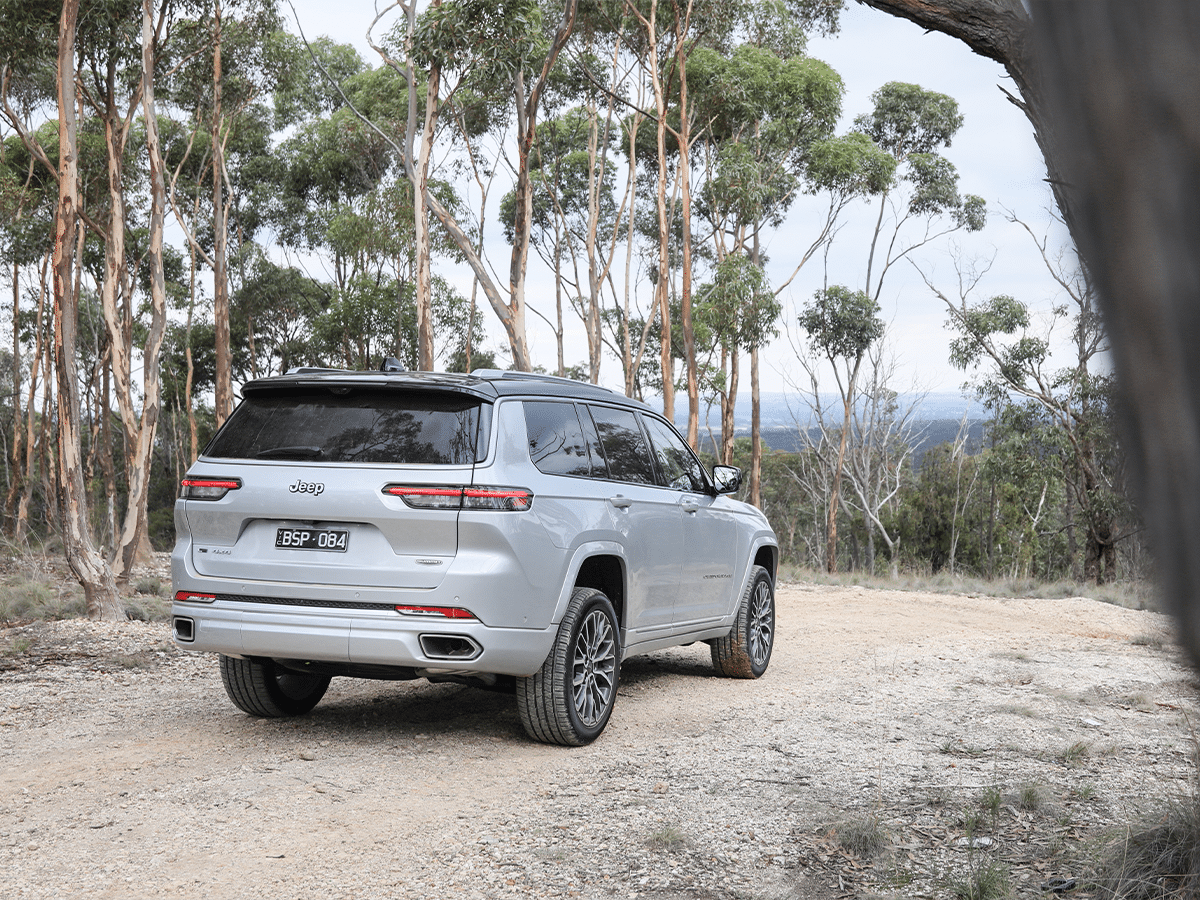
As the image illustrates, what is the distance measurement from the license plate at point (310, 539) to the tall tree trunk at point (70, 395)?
20.5 ft

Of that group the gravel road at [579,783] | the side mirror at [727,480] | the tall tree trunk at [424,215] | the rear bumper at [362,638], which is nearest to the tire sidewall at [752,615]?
the gravel road at [579,783]

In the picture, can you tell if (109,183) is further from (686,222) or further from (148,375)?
(686,222)

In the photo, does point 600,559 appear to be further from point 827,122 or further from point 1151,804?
point 827,122

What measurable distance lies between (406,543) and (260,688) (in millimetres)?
1563

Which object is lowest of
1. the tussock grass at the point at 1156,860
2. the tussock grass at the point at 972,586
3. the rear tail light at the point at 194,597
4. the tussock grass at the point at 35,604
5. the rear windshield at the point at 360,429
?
the tussock grass at the point at 972,586

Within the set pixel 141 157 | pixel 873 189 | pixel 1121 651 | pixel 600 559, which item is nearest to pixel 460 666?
pixel 600 559

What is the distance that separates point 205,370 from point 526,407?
34.9 meters

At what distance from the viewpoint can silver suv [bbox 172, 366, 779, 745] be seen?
4871 mm

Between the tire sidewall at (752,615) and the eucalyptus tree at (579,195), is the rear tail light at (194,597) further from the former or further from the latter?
the eucalyptus tree at (579,195)

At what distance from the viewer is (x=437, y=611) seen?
15.9 ft

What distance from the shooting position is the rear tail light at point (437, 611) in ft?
15.9

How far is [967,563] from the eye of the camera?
38562mm

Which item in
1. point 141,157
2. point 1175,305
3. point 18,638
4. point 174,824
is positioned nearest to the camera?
point 1175,305

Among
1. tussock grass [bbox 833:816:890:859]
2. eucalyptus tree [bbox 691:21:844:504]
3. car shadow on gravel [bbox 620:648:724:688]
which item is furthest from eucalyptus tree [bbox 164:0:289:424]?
tussock grass [bbox 833:816:890:859]
